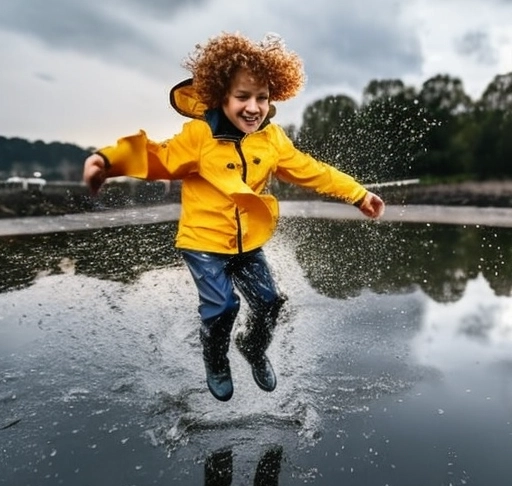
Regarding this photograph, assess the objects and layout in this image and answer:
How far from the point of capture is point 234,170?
9.12ft

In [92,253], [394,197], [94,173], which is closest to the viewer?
[94,173]

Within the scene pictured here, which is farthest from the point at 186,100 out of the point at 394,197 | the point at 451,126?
the point at 451,126

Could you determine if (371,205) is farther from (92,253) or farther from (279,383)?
(92,253)

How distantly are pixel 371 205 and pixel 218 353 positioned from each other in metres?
1.09

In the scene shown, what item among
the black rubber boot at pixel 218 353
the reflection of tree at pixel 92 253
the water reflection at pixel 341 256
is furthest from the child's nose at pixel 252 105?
the reflection of tree at pixel 92 253

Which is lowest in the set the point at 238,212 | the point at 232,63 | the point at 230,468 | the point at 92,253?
the point at 230,468

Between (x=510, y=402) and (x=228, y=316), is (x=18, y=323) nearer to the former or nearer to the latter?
(x=228, y=316)

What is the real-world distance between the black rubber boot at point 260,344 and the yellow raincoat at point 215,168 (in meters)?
0.46

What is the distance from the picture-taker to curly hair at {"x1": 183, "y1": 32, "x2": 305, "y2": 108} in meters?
2.79

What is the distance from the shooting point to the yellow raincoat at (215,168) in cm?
267

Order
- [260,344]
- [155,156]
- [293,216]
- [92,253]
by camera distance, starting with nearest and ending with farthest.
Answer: [155,156] → [260,344] → [92,253] → [293,216]

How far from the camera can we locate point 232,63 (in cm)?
278

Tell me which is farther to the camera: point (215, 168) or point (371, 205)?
point (371, 205)

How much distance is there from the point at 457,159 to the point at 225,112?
18.8m
